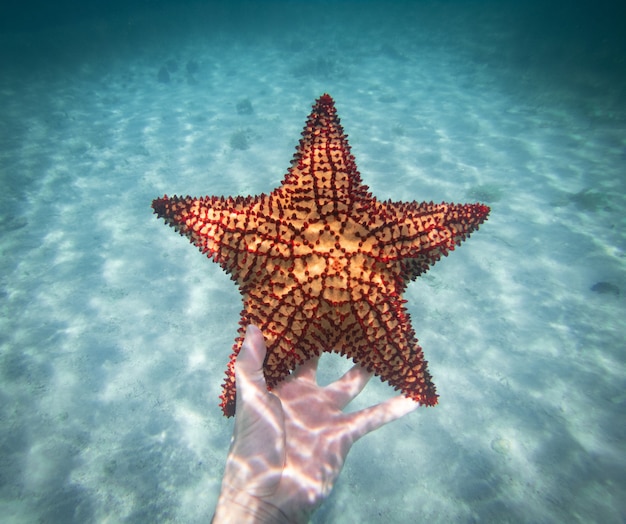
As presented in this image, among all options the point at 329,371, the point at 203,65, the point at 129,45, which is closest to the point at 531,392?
the point at 329,371

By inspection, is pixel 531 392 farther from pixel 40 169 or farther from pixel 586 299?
pixel 40 169

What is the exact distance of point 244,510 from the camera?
2.30 metres

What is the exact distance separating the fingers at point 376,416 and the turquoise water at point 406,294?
5199mm

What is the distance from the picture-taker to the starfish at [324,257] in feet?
8.63

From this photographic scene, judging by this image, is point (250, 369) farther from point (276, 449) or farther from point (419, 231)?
point (419, 231)

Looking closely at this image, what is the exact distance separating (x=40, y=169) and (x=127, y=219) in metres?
7.47

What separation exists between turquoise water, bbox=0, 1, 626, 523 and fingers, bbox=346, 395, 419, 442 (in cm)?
520

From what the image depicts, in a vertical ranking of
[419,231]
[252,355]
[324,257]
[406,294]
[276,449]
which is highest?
[419,231]

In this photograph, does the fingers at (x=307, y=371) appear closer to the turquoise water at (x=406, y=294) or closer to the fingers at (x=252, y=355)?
the fingers at (x=252, y=355)

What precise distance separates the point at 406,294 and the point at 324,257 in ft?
28.0

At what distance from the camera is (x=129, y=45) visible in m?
35.3


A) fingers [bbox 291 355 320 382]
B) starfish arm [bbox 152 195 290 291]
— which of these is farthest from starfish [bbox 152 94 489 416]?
fingers [bbox 291 355 320 382]

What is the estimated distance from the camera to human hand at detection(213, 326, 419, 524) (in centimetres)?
236

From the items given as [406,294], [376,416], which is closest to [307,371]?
[376,416]
